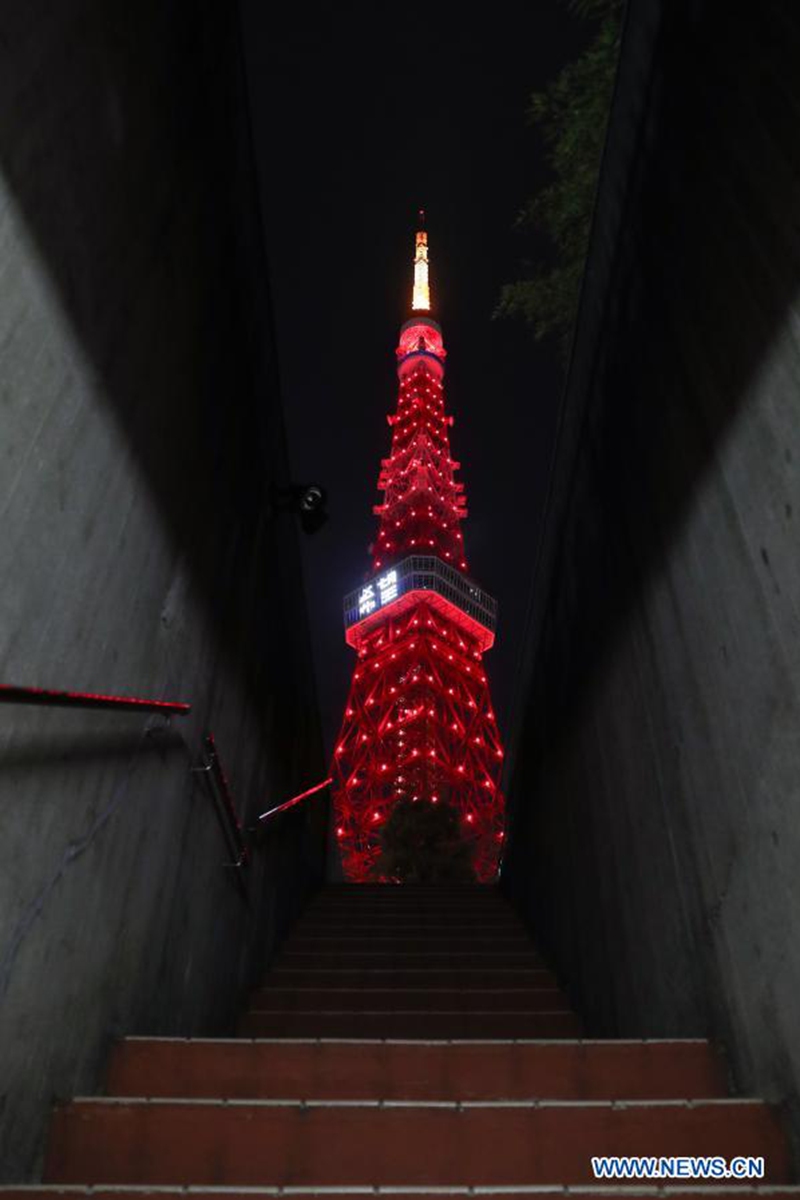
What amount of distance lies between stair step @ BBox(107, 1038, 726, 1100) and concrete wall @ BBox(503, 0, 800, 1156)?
232 mm

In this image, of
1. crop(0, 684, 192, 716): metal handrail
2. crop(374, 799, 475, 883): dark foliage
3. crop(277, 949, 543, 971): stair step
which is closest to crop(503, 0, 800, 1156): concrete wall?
crop(277, 949, 543, 971): stair step

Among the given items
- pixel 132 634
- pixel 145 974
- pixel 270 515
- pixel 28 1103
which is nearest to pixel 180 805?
pixel 145 974

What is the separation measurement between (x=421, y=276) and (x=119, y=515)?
166ft

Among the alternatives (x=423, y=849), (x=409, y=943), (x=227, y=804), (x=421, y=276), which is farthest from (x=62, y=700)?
(x=421, y=276)

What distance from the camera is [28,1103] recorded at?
1763 mm

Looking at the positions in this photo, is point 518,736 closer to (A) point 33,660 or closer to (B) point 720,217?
(B) point 720,217

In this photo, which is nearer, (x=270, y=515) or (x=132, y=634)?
(x=132, y=634)

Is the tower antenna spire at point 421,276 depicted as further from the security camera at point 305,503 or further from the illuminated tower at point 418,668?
the security camera at point 305,503

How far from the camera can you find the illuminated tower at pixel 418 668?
77.3 feet

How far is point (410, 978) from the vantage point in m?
4.03

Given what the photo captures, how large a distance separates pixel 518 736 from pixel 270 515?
2746mm

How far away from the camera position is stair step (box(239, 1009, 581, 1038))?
3.26 m

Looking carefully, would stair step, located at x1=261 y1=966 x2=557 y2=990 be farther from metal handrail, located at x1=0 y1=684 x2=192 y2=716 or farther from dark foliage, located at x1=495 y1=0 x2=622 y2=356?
dark foliage, located at x1=495 y1=0 x2=622 y2=356

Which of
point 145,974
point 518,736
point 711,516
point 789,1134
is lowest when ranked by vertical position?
point 789,1134
